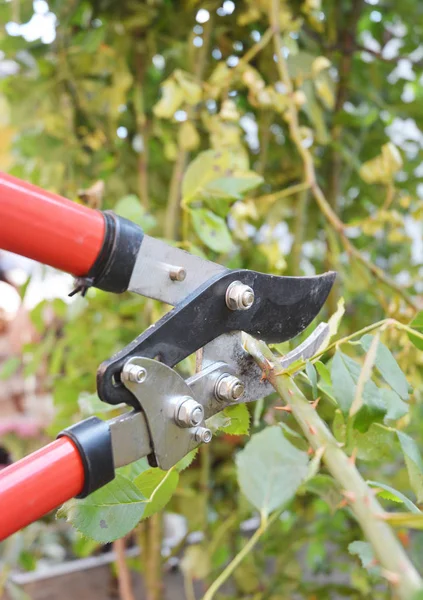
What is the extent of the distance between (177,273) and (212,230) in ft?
0.42

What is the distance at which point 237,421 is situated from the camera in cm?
30

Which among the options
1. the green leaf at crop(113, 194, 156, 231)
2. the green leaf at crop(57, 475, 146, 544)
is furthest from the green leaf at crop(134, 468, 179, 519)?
the green leaf at crop(113, 194, 156, 231)

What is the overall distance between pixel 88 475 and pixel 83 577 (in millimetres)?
1027

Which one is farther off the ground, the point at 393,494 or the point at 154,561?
the point at 393,494

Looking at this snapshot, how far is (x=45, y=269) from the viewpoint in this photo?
684mm

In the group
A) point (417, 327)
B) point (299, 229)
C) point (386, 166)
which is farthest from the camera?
point (299, 229)

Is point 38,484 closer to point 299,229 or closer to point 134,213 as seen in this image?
point 134,213

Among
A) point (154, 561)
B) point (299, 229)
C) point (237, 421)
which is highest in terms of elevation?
point (237, 421)

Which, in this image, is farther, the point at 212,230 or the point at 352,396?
the point at 212,230

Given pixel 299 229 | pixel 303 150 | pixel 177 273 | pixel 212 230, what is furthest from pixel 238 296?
pixel 299 229

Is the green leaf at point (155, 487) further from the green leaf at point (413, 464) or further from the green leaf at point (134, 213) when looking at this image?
the green leaf at point (134, 213)

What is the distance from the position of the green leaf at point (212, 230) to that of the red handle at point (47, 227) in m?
0.15

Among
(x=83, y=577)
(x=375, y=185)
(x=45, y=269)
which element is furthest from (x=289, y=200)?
(x=83, y=577)

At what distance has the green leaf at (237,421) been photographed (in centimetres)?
29
